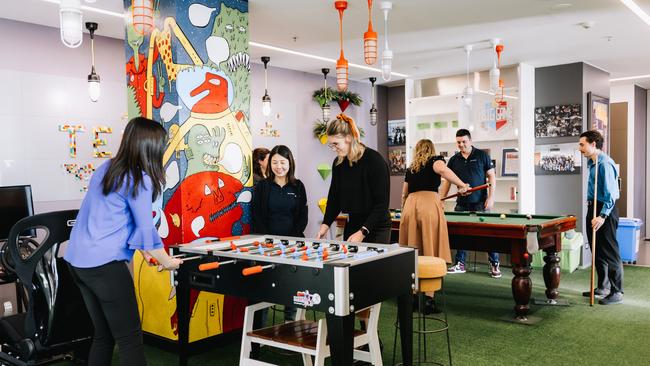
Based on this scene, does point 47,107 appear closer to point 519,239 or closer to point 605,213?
point 519,239

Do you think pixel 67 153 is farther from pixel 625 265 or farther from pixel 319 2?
pixel 625 265

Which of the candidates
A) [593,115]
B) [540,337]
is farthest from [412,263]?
[593,115]

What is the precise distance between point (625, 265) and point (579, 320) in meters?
3.22

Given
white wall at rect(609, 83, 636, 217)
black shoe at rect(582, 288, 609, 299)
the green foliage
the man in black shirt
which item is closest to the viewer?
black shoe at rect(582, 288, 609, 299)

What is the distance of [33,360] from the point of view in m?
3.01

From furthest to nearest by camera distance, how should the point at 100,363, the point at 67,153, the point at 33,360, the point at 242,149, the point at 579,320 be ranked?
the point at 67,153 → the point at 579,320 → the point at 242,149 → the point at 33,360 → the point at 100,363

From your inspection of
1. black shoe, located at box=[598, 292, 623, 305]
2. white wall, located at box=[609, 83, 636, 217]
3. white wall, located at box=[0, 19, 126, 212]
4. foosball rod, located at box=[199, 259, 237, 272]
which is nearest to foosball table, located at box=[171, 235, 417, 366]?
foosball rod, located at box=[199, 259, 237, 272]

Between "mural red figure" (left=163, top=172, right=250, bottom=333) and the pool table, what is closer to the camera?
"mural red figure" (left=163, top=172, right=250, bottom=333)

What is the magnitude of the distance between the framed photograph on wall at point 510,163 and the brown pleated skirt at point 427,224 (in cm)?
316

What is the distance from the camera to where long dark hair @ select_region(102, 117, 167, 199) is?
2.64 metres

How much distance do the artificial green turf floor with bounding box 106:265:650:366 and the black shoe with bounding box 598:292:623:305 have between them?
80mm

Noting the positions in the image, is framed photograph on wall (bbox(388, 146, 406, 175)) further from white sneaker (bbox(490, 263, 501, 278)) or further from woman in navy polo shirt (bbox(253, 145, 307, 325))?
woman in navy polo shirt (bbox(253, 145, 307, 325))

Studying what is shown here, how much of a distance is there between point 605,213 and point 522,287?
1.29m

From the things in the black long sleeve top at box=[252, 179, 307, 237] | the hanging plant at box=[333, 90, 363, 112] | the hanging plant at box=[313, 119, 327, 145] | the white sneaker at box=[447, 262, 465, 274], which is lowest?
the white sneaker at box=[447, 262, 465, 274]
